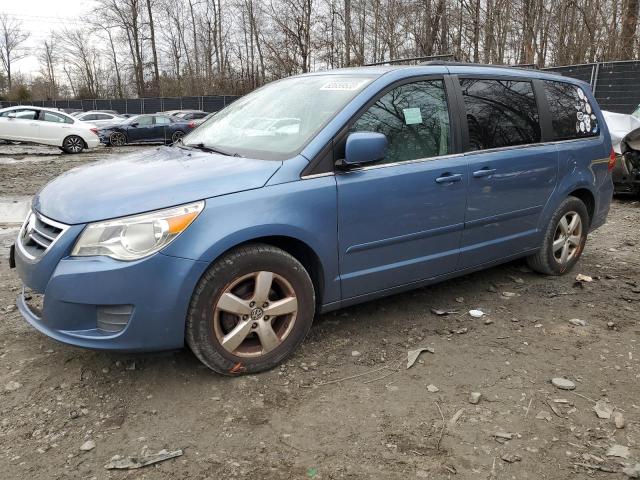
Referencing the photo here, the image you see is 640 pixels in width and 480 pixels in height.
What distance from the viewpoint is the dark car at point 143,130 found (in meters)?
21.9

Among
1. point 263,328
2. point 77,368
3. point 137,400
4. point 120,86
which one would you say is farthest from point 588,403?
point 120,86

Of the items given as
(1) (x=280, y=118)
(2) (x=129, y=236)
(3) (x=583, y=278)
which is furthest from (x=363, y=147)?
(3) (x=583, y=278)

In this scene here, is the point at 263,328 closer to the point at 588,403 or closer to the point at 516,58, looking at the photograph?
the point at 588,403

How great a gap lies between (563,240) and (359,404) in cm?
290

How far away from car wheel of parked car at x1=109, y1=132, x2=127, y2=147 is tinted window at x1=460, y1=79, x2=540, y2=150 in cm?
2052

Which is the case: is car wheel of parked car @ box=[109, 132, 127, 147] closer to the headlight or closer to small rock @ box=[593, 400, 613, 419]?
the headlight

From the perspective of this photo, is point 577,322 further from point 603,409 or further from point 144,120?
point 144,120

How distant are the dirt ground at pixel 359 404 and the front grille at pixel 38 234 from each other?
0.72m

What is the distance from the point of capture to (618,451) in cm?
243

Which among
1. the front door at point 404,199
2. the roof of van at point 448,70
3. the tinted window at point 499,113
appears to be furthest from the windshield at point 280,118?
the tinted window at point 499,113

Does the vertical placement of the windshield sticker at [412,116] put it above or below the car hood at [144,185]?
above

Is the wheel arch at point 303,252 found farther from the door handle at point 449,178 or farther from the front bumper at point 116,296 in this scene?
the door handle at point 449,178

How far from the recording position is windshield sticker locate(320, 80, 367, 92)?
342cm

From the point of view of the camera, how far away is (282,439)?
2.50 m
